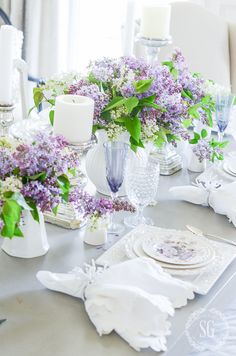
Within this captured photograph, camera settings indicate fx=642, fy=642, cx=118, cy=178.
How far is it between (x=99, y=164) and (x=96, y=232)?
27 centimetres

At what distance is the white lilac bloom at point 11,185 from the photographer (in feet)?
3.31

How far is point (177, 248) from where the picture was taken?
128 centimetres

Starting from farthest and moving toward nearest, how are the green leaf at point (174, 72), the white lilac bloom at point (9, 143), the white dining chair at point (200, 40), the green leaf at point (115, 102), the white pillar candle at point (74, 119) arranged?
the white dining chair at point (200, 40) < the green leaf at point (174, 72) < the green leaf at point (115, 102) < the white pillar candle at point (74, 119) < the white lilac bloom at point (9, 143)

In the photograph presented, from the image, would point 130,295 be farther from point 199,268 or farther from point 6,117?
point 6,117

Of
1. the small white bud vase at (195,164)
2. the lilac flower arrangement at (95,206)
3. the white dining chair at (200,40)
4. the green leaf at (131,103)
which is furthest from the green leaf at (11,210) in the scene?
the white dining chair at (200,40)

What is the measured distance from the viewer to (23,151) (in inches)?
41.9

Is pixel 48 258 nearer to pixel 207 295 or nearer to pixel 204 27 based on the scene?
pixel 207 295

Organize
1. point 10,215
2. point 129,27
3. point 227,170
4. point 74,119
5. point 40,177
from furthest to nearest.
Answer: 1. point 129,27
2. point 227,170
3. point 74,119
4. point 40,177
5. point 10,215

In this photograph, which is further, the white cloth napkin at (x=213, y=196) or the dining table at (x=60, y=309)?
the white cloth napkin at (x=213, y=196)

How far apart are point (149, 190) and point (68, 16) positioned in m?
2.42

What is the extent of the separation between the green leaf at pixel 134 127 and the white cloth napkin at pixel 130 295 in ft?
1.21

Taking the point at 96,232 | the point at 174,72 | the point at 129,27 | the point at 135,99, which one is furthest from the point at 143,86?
the point at 129,27

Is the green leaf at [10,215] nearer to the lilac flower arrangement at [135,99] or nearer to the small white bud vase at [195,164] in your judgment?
the lilac flower arrangement at [135,99]

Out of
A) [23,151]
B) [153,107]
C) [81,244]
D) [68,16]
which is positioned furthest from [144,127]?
[68,16]
